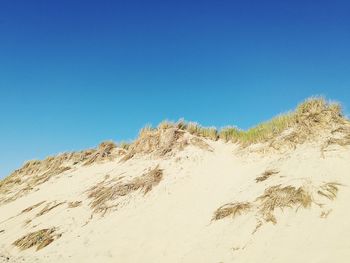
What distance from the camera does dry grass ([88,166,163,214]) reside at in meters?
13.6

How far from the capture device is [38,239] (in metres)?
13.0

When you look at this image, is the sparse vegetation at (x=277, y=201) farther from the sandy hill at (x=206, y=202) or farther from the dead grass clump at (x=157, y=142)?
the dead grass clump at (x=157, y=142)

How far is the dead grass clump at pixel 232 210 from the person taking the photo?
1017 centimetres

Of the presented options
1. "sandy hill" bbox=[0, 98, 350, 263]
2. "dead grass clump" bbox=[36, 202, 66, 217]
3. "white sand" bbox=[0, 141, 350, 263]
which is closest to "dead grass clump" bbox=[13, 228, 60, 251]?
"sandy hill" bbox=[0, 98, 350, 263]

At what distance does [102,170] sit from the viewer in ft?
58.7

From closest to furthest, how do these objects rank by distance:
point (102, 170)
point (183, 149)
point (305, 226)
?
point (305, 226)
point (183, 149)
point (102, 170)

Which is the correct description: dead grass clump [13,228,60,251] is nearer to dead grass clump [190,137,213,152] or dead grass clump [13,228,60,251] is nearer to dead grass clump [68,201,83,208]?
dead grass clump [68,201,83,208]

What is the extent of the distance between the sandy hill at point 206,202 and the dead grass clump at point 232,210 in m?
0.03

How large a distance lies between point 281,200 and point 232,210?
4.19ft

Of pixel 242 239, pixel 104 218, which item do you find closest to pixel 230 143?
pixel 104 218

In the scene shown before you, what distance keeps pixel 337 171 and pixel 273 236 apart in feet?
8.84

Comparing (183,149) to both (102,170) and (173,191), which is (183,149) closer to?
(173,191)

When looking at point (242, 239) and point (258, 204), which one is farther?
point (258, 204)

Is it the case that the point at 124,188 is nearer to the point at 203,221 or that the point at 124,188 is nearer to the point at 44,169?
the point at 203,221
